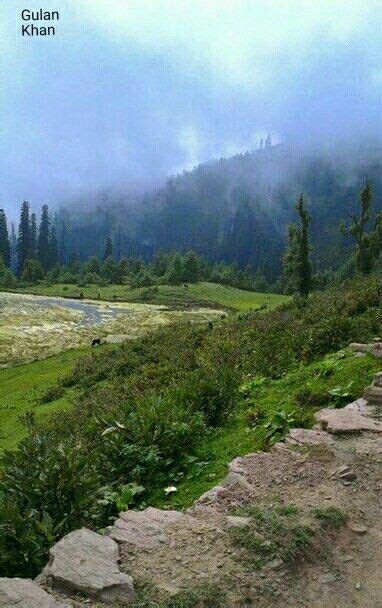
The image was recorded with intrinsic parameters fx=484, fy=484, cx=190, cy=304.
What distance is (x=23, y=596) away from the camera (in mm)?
4746

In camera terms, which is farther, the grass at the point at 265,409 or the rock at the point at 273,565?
the grass at the point at 265,409

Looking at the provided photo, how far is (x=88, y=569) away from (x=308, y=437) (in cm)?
442

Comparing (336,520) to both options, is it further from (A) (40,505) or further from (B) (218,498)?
(A) (40,505)

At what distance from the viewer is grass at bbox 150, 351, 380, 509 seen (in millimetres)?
7875

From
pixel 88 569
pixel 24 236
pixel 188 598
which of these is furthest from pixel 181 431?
pixel 24 236

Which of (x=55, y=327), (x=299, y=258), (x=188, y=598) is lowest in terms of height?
(x=55, y=327)

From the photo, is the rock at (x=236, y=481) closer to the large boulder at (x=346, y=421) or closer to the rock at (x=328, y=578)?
the rock at (x=328, y=578)

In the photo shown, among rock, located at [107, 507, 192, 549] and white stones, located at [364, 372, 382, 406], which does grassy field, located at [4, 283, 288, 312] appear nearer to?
white stones, located at [364, 372, 382, 406]

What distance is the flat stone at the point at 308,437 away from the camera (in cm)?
812

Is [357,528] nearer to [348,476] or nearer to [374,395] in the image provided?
[348,476]

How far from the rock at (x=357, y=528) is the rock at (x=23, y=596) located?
358 centimetres

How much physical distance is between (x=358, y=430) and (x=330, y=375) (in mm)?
3145

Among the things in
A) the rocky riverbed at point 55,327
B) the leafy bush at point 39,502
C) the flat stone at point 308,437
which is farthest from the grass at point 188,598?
the rocky riverbed at point 55,327

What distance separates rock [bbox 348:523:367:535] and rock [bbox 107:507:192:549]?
207 centimetres
